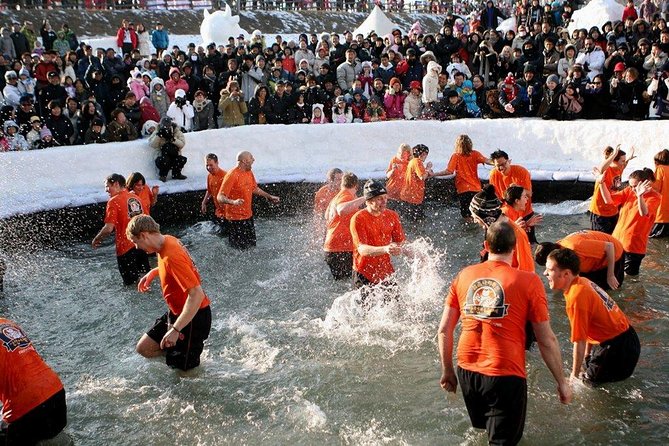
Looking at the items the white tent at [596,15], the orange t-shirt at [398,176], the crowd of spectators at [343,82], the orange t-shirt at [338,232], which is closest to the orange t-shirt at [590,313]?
the orange t-shirt at [338,232]

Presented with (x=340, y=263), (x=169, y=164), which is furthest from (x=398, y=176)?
(x=169, y=164)

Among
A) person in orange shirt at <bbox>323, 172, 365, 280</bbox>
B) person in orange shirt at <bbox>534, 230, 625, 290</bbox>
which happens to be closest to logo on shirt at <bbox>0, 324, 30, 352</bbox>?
person in orange shirt at <bbox>323, 172, 365, 280</bbox>

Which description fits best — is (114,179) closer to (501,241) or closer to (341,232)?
(341,232)

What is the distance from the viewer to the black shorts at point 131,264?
808 centimetres

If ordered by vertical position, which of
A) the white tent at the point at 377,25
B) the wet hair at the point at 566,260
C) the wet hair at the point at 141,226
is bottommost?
the wet hair at the point at 566,260

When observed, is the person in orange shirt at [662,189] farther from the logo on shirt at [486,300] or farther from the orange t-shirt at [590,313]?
the logo on shirt at [486,300]

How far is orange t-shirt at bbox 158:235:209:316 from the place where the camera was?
16.9 ft

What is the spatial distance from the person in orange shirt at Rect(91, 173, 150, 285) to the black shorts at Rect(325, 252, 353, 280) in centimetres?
228

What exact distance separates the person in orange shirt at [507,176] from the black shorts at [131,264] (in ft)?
13.7

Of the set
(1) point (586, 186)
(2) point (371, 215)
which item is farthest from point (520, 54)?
(2) point (371, 215)

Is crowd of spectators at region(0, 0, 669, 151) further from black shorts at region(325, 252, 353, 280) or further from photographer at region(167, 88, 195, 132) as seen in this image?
black shorts at region(325, 252, 353, 280)

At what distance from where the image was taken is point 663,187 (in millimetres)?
8539

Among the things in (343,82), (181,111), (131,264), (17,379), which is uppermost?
(343,82)

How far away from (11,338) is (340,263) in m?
3.66
